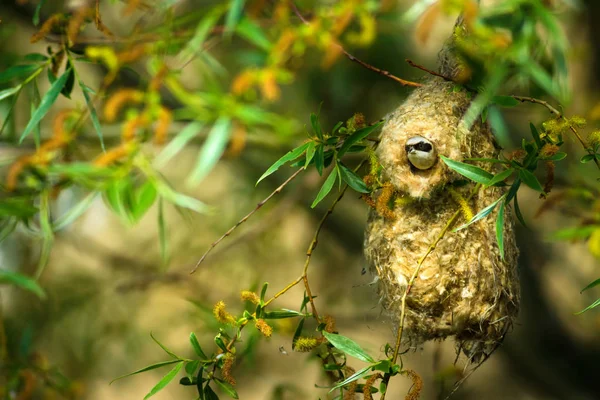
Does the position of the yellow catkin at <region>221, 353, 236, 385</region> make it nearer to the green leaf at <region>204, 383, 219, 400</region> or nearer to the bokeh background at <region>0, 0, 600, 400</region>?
the green leaf at <region>204, 383, 219, 400</region>

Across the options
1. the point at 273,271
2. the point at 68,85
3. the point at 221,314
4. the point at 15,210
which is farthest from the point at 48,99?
the point at 273,271

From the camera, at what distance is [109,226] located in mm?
3037

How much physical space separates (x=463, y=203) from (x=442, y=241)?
0.08 metres

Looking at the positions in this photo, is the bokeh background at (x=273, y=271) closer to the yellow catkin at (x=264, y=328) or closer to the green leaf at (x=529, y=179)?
the yellow catkin at (x=264, y=328)

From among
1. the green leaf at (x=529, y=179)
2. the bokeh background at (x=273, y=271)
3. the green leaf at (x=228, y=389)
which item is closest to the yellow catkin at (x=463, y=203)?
the green leaf at (x=529, y=179)

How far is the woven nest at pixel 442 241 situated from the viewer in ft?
3.43

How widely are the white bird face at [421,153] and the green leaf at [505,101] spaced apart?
0.13 m

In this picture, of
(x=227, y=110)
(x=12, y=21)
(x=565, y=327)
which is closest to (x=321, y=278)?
(x=565, y=327)

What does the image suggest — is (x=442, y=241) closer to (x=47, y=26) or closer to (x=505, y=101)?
(x=505, y=101)

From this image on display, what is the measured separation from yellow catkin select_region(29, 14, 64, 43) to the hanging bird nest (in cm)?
65

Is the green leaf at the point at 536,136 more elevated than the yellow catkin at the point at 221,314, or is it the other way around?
the green leaf at the point at 536,136

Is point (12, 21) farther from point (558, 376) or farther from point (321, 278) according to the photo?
point (558, 376)

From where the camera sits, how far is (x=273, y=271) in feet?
9.16

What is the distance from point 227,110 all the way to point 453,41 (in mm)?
416
